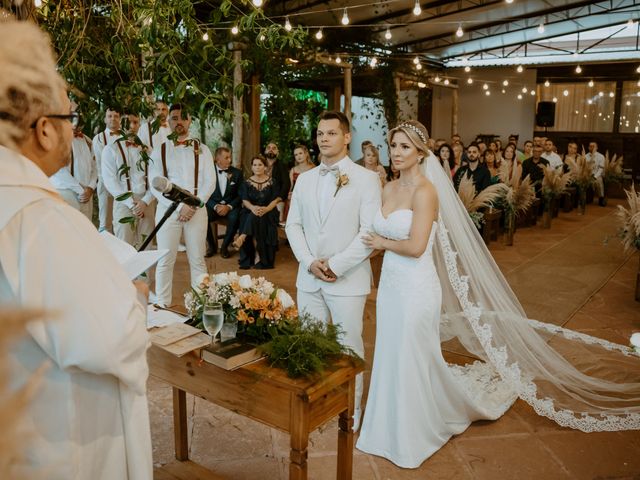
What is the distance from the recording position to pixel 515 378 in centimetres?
368

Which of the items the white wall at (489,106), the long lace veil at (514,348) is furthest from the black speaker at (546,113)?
the long lace veil at (514,348)

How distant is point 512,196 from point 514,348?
18.9 ft

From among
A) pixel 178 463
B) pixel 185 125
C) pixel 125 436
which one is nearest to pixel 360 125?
pixel 185 125

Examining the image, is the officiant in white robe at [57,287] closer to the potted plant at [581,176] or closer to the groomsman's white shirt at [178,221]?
the groomsman's white shirt at [178,221]

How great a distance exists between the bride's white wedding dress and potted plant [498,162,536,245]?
20.1 ft

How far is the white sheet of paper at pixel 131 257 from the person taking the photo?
1.76 m

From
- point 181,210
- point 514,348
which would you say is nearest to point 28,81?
point 514,348

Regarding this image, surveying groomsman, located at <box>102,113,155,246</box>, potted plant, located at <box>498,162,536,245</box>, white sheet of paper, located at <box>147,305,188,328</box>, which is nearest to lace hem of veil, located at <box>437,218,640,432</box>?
white sheet of paper, located at <box>147,305,188,328</box>

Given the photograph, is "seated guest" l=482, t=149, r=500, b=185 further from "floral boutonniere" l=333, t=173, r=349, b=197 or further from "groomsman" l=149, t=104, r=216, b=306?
"floral boutonniere" l=333, t=173, r=349, b=197

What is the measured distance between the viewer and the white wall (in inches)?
765

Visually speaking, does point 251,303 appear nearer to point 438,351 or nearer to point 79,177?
point 438,351

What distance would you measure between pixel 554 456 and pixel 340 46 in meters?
11.2

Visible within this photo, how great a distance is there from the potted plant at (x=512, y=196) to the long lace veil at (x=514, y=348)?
491 cm

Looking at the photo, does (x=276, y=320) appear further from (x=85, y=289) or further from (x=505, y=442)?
(x=505, y=442)
